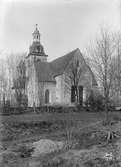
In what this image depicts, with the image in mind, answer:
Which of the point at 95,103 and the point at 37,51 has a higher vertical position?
the point at 37,51

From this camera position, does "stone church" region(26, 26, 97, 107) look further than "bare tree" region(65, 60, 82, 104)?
→ Yes

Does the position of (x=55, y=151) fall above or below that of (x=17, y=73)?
below

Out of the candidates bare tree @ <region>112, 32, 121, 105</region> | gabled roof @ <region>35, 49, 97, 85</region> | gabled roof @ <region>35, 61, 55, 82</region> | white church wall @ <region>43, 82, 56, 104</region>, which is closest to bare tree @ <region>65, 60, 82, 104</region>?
gabled roof @ <region>35, 49, 97, 85</region>

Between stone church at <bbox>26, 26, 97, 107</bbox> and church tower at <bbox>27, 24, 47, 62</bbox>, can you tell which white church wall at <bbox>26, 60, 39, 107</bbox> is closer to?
stone church at <bbox>26, 26, 97, 107</bbox>

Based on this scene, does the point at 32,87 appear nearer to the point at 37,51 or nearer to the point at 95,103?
the point at 37,51

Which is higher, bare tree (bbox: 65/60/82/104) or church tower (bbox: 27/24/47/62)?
church tower (bbox: 27/24/47/62)

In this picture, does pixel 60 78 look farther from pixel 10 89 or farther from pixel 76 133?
pixel 76 133

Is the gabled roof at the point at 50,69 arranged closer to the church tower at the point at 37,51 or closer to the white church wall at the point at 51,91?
the white church wall at the point at 51,91

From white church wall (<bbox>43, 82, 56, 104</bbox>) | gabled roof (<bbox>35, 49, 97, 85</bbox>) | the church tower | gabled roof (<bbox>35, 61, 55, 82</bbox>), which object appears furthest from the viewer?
the church tower

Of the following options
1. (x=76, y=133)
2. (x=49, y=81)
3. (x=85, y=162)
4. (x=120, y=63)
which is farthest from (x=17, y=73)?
(x=85, y=162)

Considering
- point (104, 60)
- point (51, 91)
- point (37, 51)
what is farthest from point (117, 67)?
point (37, 51)

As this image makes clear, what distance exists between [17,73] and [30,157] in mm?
25251

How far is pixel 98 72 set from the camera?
37.4 feet

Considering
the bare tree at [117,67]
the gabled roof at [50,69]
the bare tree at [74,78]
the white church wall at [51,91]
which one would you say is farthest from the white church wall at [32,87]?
the bare tree at [117,67]
